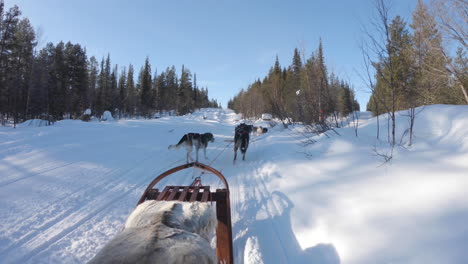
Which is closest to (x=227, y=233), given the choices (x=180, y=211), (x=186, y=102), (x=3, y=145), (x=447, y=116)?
(x=180, y=211)

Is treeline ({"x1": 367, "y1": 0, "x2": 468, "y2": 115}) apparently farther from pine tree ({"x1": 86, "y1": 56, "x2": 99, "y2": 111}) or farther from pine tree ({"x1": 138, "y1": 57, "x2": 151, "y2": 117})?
pine tree ({"x1": 138, "y1": 57, "x2": 151, "y2": 117})

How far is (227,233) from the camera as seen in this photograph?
7.01 feet

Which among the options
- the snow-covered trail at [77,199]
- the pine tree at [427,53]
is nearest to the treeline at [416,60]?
the pine tree at [427,53]

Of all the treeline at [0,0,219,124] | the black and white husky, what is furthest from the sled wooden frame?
the treeline at [0,0,219,124]

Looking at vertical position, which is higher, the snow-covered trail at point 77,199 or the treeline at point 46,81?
the treeline at point 46,81

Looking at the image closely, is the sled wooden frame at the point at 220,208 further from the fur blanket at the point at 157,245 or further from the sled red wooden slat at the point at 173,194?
the fur blanket at the point at 157,245

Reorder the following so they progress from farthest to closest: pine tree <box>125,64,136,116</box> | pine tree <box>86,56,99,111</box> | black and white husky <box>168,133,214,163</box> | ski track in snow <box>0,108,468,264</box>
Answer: pine tree <box>125,64,136,116</box>, pine tree <box>86,56,99,111</box>, black and white husky <box>168,133,214,163</box>, ski track in snow <box>0,108,468,264</box>

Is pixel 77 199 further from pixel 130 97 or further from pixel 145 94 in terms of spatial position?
pixel 130 97

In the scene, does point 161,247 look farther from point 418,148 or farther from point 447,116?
point 447,116

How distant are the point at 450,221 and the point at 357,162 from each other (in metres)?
2.14

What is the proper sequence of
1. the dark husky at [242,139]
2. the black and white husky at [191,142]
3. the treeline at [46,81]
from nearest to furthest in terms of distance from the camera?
the black and white husky at [191,142] → the dark husky at [242,139] → the treeline at [46,81]

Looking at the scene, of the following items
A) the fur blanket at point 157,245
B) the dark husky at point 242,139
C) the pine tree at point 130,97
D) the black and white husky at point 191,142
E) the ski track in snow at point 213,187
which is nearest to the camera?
the fur blanket at point 157,245

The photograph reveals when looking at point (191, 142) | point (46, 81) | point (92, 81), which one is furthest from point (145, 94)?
point (191, 142)

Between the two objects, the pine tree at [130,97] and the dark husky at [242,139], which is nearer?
the dark husky at [242,139]
